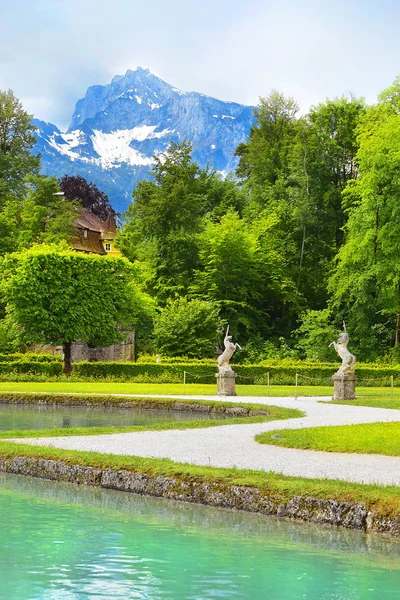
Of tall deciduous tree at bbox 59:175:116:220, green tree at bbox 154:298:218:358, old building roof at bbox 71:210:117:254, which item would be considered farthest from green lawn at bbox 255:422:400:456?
tall deciduous tree at bbox 59:175:116:220

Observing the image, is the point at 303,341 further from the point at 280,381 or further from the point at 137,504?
the point at 137,504

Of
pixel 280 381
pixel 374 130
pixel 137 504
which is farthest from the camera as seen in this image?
pixel 374 130

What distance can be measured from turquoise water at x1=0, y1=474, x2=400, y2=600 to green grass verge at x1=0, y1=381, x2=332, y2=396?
21274 millimetres

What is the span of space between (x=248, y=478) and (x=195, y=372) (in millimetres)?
30112

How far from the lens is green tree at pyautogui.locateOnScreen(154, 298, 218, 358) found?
4597 cm

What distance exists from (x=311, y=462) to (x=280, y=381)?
27847 millimetres

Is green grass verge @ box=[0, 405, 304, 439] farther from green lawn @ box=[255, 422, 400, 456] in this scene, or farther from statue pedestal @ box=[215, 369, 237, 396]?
statue pedestal @ box=[215, 369, 237, 396]

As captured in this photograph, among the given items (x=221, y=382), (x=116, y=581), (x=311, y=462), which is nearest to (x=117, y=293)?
(x=221, y=382)

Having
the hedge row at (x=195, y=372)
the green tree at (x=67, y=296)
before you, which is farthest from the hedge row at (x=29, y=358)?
the hedge row at (x=195, y=372)

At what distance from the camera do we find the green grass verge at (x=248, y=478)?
9.84 meters

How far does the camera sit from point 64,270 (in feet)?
148

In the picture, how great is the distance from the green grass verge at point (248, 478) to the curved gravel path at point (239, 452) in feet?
2.23

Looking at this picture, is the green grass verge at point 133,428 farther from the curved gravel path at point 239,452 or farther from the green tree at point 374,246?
the green tree at point 374,246

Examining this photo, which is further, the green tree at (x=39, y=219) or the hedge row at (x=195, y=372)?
the green tree at (x=39, y=219)
